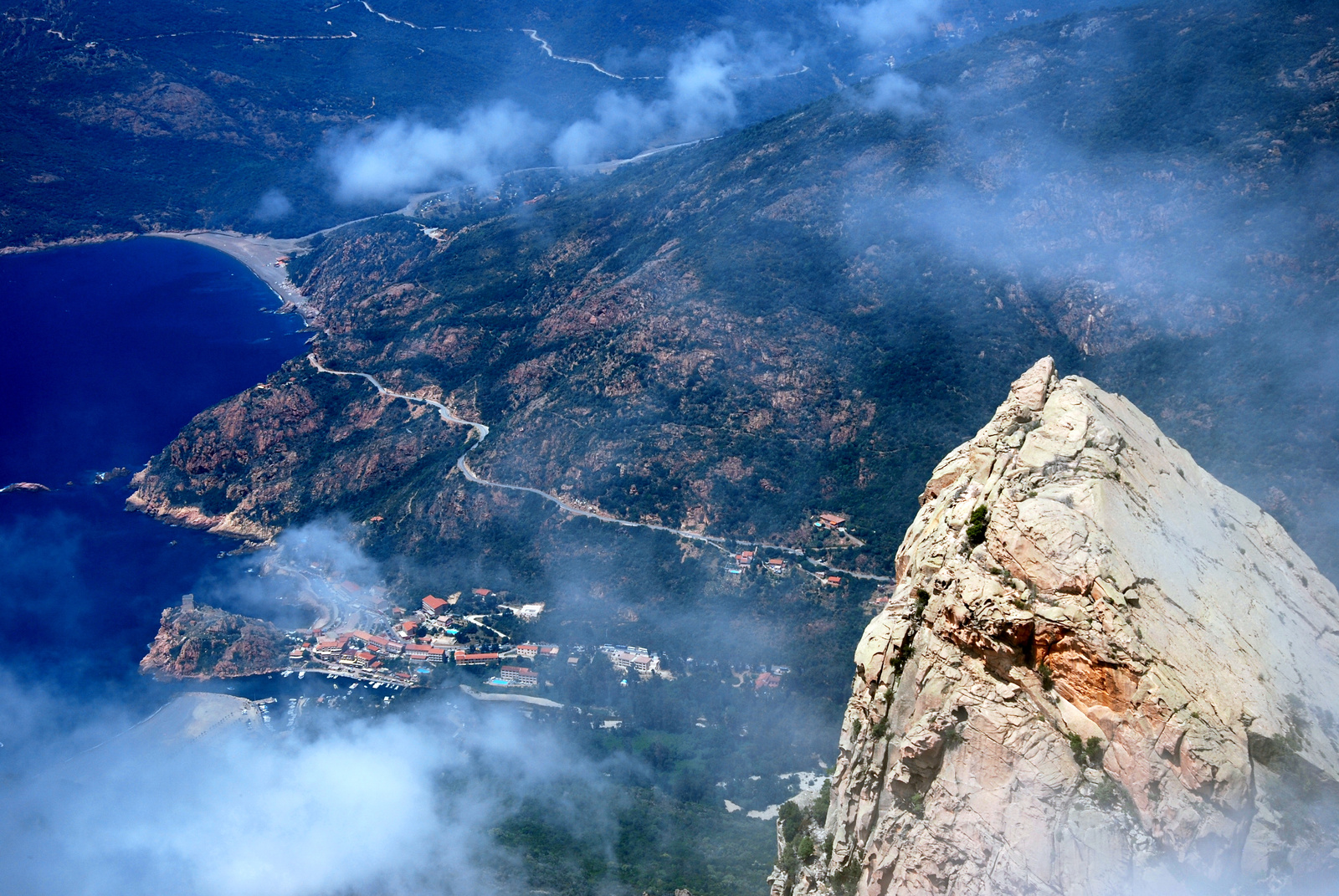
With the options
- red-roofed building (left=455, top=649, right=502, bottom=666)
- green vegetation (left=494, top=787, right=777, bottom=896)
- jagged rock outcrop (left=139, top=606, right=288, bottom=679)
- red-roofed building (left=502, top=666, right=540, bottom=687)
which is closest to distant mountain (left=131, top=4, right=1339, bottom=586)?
red-roofed building (left=455, top=649, right=502, bottom=666)

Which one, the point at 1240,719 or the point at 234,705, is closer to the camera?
the point at 1240,719

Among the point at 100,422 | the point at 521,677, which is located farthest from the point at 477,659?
the point at 100,422

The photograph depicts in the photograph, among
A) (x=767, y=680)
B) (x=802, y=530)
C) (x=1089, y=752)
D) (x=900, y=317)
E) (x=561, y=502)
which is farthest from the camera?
(x=900, y=317)

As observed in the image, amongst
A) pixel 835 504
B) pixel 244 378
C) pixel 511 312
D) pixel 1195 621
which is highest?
pixel 511 312

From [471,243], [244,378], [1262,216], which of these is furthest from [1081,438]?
[471,243]

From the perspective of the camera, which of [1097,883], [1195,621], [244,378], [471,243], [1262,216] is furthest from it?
[471,243]

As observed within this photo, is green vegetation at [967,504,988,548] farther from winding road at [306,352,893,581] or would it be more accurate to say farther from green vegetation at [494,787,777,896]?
winding road at [306,352,893,581]

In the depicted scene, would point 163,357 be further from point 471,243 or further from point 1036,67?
point 1036,67

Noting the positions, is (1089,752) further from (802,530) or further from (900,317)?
(900,317)
